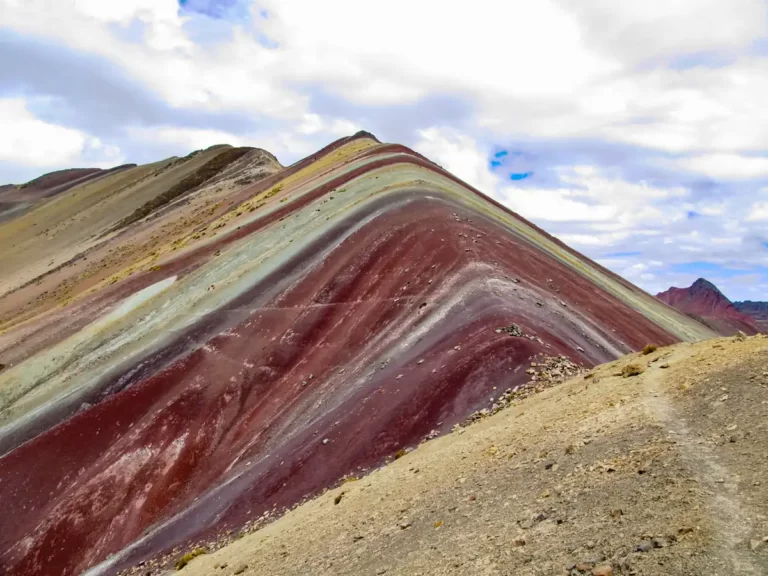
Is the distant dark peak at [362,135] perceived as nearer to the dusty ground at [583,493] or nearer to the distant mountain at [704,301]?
the dusty ground at [583,493]

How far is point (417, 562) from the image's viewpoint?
10.9m

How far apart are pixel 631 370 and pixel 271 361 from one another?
17.0 meters

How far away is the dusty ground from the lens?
852cm

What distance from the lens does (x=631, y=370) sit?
48.3ft

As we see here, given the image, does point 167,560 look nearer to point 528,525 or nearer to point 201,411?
point 201,411

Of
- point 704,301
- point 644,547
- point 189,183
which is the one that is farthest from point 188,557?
point 704,301

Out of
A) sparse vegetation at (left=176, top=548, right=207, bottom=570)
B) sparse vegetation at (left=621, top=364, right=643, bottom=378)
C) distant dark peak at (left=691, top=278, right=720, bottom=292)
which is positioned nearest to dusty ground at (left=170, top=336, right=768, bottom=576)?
sparse vegetation at (left=621, top=364, right=643, bottom=378)

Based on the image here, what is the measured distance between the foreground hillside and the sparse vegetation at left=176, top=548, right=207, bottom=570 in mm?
850

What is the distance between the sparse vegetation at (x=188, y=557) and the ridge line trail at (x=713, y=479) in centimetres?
1281

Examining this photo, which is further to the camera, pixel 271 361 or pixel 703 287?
pixel 703 287

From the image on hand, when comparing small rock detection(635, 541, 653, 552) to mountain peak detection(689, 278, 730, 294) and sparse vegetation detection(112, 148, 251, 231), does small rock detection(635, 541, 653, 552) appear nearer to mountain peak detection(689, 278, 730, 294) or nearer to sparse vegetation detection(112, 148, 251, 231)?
sparse vegetation detection(112, 148, 251, 231)

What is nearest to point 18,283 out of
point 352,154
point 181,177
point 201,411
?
point 181,177

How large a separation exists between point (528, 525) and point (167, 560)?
12.9 m

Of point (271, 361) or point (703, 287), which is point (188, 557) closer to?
point (271, 361)
